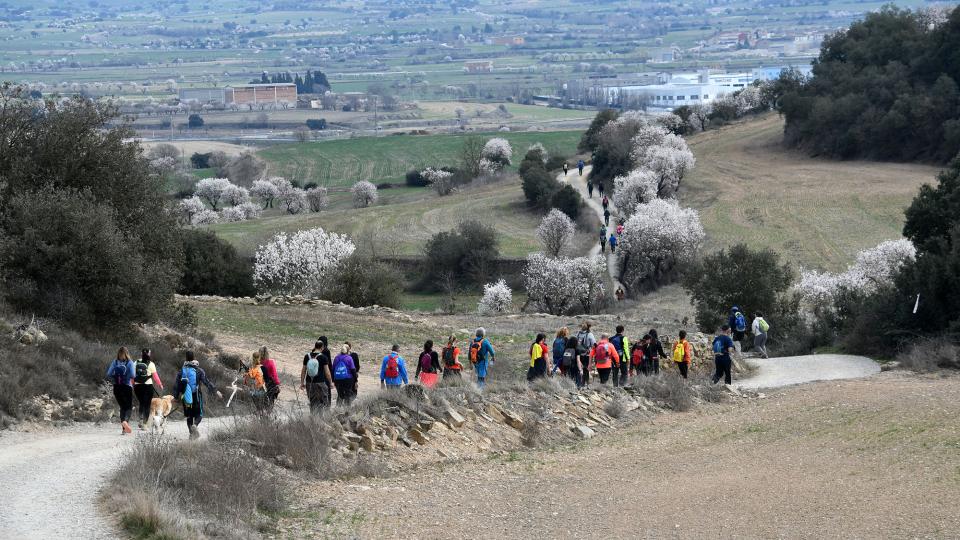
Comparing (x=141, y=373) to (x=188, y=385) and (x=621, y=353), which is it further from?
(x=621, y=353)

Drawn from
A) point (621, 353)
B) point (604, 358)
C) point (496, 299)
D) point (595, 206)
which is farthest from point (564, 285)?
point (604, 358)

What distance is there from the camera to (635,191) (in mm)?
72312

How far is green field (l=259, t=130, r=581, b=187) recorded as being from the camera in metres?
126

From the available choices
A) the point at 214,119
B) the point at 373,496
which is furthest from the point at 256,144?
the point at 373,496

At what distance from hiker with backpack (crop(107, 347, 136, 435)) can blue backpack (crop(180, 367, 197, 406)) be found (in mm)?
1062

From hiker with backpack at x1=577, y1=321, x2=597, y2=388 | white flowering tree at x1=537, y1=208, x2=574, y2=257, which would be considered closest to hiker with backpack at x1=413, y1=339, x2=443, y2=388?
hiker with backpack at x1=577, y1=321, x2=597, y2=388

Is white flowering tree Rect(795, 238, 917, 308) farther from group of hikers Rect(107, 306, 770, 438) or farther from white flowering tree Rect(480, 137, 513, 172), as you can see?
white flowering tree Rect(480, 137, 513, 172)

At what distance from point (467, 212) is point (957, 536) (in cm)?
6451

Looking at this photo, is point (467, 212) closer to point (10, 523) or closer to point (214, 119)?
point (10, 523)

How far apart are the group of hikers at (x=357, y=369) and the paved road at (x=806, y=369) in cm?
86

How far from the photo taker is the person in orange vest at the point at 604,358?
75.5ft

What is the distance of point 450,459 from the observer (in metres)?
17.6

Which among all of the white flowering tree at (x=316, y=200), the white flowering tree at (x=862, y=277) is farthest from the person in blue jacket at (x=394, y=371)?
the white flowering tree at (x=316, y=200)

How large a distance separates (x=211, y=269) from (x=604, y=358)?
28000 millimetres
